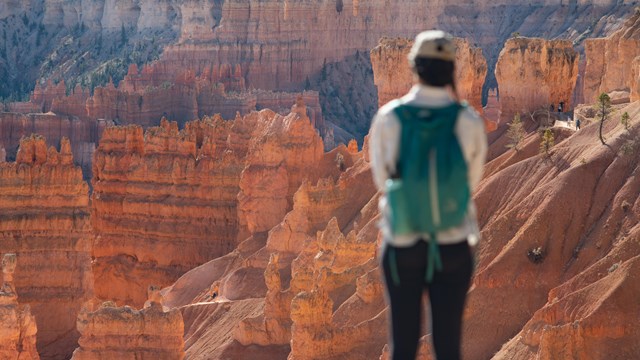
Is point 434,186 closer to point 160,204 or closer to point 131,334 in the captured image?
point 131,334

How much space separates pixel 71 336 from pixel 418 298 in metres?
35.4

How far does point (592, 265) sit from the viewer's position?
109 feet

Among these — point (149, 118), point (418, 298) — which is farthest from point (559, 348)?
point (149, 118)

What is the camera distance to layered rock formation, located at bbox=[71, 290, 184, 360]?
124 feet

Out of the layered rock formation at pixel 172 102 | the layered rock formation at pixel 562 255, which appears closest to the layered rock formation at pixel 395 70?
the layered rock formation at pixel 562 255

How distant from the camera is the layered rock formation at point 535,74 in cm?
4859

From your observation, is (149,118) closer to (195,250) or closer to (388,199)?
(195,250)

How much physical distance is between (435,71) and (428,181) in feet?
2.73

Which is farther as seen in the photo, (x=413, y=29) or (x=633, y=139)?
(x=413, y=29)

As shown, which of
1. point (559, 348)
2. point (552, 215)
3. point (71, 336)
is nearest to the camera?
point (559, 348)

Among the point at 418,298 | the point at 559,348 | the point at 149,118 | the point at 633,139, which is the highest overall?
the point at 418,298

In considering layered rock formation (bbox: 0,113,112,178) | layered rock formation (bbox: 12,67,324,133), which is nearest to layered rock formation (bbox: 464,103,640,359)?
layered rock formation (bbox: 0,113,112,178)

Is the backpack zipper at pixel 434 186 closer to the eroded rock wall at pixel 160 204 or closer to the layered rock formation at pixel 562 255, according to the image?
the layered rock formation at pixel 562 255

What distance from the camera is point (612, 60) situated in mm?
60750
